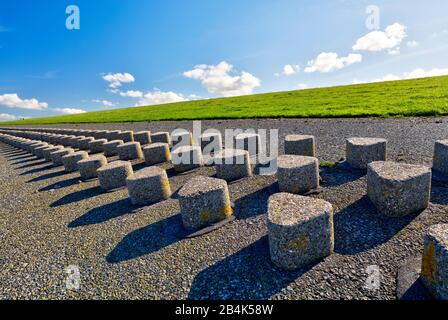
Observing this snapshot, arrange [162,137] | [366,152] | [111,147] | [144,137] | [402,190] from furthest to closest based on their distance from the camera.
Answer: [144,137]
[111,147]
[162,137]
[366,152]
[402,190]

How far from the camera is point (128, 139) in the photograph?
12.9 metres

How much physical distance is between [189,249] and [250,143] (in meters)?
5.15

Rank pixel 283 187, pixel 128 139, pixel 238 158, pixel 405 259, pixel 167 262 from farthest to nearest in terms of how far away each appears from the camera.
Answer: pixel 128 139 → pixel 238 158 → pixel 283 187 → pixel 167 262 → pixel 405 259

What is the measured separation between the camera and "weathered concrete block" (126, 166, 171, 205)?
5.29m

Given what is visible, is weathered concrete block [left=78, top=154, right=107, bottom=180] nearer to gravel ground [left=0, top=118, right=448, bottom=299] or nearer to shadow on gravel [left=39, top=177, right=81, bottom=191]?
shadow on gravel [left=39, top=177, right=81, bottom=191]

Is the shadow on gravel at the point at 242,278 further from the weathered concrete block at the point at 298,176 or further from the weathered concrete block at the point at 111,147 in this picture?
the weathered concrete block at the point at 111,147

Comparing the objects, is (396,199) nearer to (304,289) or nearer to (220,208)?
(304,289)

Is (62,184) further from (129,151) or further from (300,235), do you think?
(300,235)

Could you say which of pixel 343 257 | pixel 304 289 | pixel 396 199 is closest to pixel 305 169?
pixel 396 199

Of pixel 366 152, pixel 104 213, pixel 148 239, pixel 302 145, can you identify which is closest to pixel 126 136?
pixel 104 213

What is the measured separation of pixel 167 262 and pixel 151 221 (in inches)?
51.9

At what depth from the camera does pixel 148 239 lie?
13.2 ft

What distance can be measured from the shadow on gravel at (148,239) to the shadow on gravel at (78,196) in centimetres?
287
